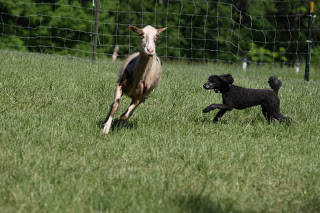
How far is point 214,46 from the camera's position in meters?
28.3

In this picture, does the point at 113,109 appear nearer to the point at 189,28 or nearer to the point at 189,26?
the point at 189,26

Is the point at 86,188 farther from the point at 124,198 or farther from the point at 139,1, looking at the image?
the point at 139,1

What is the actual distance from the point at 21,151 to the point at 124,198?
4.77 ft

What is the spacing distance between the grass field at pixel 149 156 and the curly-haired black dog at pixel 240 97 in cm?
25

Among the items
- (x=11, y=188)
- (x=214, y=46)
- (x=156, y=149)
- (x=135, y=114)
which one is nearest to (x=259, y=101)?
(x=135, y=114)

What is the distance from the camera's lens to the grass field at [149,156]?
11.8 feet

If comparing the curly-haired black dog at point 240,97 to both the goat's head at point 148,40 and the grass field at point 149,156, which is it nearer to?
the grass field at point 149,156

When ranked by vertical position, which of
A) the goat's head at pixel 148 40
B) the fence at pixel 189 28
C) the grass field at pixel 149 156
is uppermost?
the fence at pixel 189 28

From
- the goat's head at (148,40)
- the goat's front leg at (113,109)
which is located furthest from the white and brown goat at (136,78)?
the goat's head at (148,40)

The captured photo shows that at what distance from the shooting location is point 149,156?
4707mm

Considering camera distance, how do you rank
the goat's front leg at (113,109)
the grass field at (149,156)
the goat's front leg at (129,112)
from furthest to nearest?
1. the goat's front leg at (129,112)
2. the goat's front leg at (113,109)
3. the grass field at (149,156)

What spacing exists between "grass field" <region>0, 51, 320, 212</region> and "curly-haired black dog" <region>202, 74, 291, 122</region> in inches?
9.7

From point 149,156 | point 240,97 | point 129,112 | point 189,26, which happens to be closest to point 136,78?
point 129,112

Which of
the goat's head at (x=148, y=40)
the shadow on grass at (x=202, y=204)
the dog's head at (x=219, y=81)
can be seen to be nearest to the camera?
the shadow on grass at (x=202, y=204)
